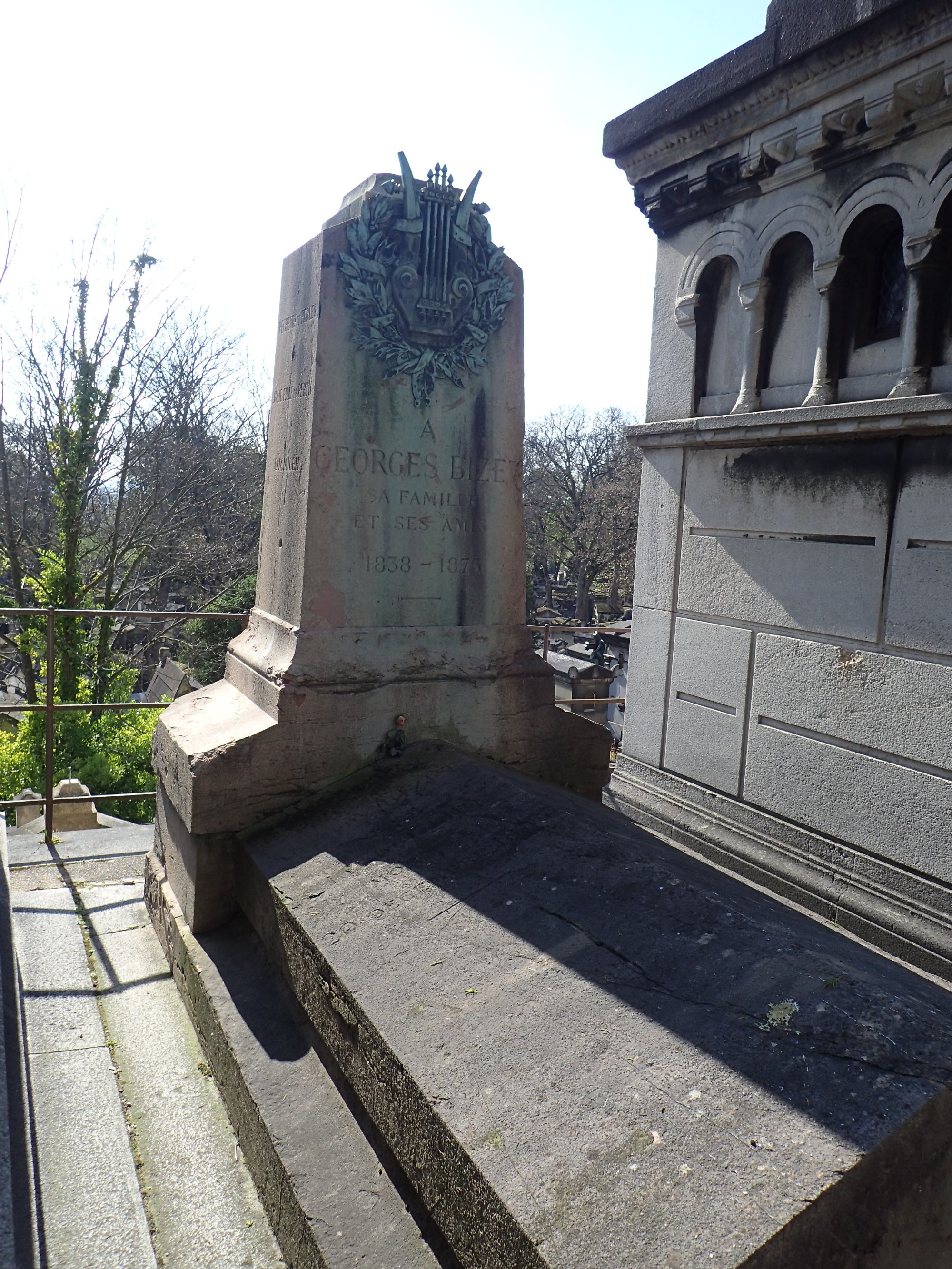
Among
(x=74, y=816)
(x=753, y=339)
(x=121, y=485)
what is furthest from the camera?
(x=121, y=485)

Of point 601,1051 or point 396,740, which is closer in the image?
point 601,1051

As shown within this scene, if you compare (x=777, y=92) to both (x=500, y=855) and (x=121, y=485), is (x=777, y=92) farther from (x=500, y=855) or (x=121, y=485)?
(x=121, y=485)

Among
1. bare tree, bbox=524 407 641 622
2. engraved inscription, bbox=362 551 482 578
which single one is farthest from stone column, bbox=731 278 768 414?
bare tree, bbox=524 407 641 622

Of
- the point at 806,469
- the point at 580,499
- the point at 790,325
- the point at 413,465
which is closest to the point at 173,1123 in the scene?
the point at 413,465

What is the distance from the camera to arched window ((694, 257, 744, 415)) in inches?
209

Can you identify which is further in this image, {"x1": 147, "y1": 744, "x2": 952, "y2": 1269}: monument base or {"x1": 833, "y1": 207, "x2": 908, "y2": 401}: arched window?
{"x1": 833, "y1": 207, "x2": 908, "y2": 401}: arched window

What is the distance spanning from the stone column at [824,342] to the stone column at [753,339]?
14.5 inches

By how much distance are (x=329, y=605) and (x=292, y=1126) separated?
204 cm

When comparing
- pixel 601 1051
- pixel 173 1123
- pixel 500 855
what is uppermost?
pixel 500 855

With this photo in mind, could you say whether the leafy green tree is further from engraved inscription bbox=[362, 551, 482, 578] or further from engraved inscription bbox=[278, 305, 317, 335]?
engraved inscription bbox=[362, 551, 482, 578]

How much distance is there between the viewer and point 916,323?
13.8 ft

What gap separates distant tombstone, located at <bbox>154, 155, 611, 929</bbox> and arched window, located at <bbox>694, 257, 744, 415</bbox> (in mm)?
1775

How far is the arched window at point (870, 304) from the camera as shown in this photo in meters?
4.44

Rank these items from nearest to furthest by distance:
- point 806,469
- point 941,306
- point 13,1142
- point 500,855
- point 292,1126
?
point 13,1142 → point 292,1126 → point 500,855 → point 941,306 → point 806,469
